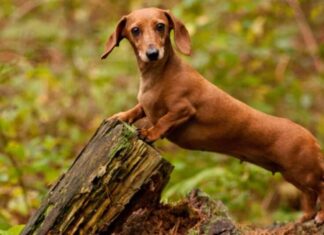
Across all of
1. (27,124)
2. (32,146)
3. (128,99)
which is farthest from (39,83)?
(32,146)

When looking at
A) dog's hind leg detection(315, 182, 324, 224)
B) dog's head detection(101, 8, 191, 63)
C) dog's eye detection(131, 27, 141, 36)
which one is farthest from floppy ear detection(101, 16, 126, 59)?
dog's hind leg detection(315, 182, 324, 224)

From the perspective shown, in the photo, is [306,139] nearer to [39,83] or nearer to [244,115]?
[244,115]

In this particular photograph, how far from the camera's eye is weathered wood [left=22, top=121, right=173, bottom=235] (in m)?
3.62

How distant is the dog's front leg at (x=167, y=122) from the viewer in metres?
3.88

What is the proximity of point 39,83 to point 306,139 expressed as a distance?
562 cm

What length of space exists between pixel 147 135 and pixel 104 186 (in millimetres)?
450

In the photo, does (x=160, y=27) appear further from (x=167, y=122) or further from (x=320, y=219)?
(x=320, y=219)

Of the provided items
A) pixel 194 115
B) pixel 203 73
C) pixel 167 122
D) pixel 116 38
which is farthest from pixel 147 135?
pixel 203 73

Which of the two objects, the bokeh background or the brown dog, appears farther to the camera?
the bokeh background

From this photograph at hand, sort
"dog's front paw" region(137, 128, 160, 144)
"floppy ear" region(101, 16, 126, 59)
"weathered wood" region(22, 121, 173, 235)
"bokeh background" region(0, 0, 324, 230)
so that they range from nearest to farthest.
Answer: "weathered wood" region(22, 121, 173, 235)
"dog's front paw" region(137, 128, 160, 144)
"floppy ear" region(101, 16, 126, 59)
"bokeh background" region(0, 0, 324, 230)

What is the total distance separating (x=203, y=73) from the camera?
8961 millimetres

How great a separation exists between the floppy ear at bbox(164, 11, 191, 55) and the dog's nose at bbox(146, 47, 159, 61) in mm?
406

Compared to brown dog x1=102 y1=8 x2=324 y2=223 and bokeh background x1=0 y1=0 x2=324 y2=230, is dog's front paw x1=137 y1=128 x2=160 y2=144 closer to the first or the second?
brown dog x1=102 y1=8 x2=324 y2=223

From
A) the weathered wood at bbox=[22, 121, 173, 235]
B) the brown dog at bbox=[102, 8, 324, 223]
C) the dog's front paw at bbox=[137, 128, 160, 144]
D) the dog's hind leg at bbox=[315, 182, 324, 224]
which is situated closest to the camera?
the weathered wood at bbox=[22, 121, 173, 235]
